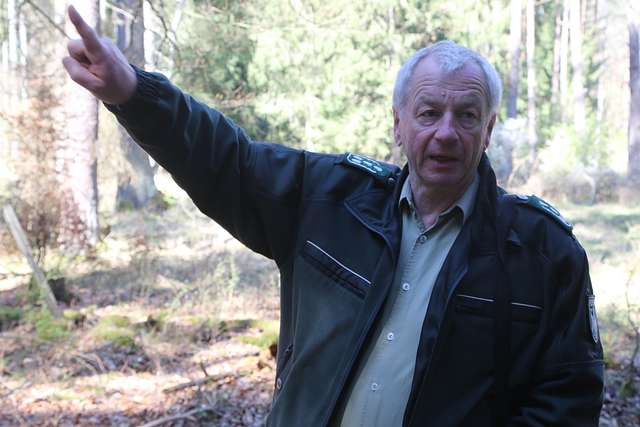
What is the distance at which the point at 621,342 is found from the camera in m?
7.74

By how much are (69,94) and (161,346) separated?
231 inches

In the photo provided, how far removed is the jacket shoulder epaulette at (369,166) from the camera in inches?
95.8

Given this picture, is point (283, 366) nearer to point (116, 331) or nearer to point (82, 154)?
point (116, 331)

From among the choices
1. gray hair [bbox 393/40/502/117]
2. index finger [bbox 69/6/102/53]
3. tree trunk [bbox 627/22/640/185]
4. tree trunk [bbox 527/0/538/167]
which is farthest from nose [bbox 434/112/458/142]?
tree trunk [bbox 527/0/538/167]

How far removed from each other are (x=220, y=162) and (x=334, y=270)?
0.48m

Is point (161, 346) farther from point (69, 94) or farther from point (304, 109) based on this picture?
point (304, 109)

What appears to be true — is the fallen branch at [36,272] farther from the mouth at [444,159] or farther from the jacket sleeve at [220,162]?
the mouth at [444,159]

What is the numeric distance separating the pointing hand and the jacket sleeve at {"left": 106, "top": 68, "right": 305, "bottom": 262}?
0.15 feet

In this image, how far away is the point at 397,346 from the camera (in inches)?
84.9

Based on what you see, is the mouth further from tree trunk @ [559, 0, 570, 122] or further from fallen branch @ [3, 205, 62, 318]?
tree trunk @ [559, 0, 570, 122]

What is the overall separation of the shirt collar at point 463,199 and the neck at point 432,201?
0.02 meters

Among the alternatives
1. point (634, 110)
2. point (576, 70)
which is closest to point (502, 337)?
point (634, 110)

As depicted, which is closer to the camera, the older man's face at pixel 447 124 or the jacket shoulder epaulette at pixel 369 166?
the older man's face at pixel 447 124

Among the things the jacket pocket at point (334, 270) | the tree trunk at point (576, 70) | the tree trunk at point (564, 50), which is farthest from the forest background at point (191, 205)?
the tree trunk at point (564, 50)
